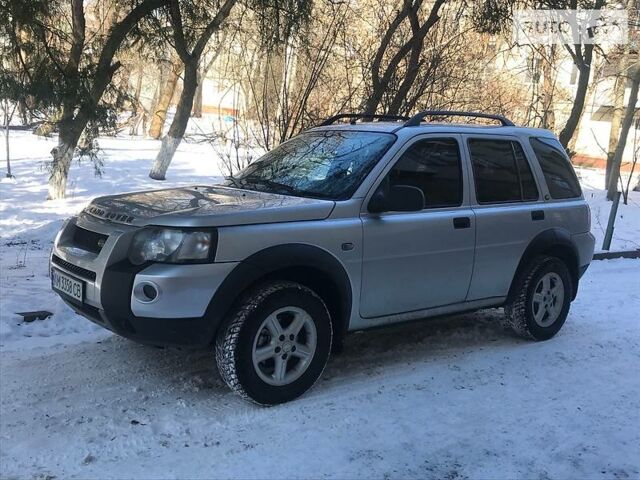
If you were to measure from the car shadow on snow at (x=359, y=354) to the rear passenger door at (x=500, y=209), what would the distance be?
57 cm

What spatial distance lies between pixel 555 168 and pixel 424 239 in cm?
193

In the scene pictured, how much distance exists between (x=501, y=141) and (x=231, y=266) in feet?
9.15

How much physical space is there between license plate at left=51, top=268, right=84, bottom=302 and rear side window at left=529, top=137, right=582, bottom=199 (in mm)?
3902

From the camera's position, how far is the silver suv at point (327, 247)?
366cm

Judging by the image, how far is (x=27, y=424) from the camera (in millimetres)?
3580

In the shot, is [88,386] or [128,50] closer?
[88,386]

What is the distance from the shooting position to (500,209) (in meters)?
5.12

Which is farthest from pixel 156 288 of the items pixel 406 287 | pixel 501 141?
pixel 501 141

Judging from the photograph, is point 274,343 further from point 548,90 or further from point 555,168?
Answer: point 548,90

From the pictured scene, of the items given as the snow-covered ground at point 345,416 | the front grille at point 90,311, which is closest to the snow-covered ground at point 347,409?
the snow-covered ground at point 345,416

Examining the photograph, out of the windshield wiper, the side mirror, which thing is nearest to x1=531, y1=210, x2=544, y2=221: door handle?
the side mirror

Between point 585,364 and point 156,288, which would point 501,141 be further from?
point 156,288

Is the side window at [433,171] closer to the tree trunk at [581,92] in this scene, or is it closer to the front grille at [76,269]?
the front grille at [76,269]

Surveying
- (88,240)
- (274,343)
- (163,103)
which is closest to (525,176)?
Answer: (274,343)
